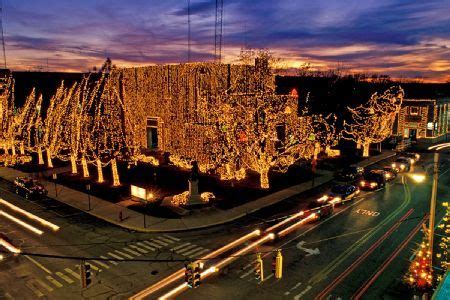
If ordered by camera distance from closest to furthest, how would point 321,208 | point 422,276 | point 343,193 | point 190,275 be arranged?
point 190,275, point 422,276, point 321,208, point 343,193

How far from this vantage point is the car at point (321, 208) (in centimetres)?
2605

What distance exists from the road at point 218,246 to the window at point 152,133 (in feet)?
69.5

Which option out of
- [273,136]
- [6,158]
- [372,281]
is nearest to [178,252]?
[372,281]

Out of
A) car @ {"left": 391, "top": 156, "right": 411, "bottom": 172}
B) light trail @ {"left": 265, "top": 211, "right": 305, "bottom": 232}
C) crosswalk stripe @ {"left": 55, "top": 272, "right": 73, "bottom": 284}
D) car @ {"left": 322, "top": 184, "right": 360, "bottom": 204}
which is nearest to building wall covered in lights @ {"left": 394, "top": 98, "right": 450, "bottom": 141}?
car @ {"left": 391, "top": 156, "right": 411, "bottom": 172}

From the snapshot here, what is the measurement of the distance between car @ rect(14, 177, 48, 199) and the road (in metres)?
1.16

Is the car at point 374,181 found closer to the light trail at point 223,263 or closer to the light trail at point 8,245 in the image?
the light trail at point 223,263

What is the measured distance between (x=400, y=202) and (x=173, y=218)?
19.0 meters

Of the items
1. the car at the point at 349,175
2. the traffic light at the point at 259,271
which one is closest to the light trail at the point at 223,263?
the traffic light at the point at 259,271

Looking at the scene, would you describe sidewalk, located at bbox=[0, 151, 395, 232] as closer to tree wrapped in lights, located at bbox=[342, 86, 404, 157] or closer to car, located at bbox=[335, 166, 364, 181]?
car, located at bbox=[335, 166, 364, 181]

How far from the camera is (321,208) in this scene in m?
26.2

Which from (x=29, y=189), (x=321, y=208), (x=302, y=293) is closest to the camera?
(x=302, y=293)

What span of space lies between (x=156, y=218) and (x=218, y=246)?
6660 millimetres

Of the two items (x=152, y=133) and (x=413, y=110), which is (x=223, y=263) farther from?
(x=413, y=110)

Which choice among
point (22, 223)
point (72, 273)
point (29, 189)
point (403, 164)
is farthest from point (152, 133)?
point (72, 273)
